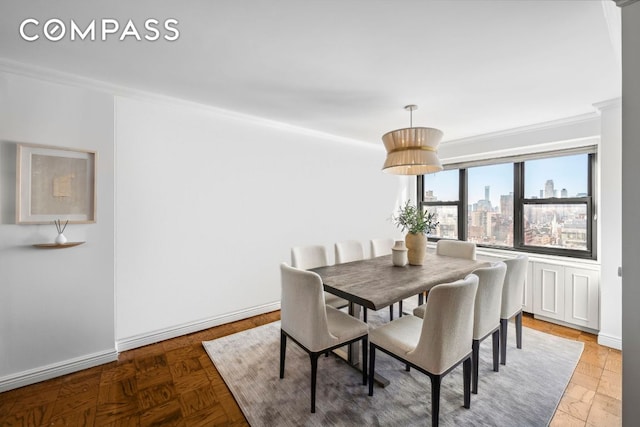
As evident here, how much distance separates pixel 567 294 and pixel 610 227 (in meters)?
0.87

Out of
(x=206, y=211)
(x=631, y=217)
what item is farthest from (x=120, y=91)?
(x=631, y=217)

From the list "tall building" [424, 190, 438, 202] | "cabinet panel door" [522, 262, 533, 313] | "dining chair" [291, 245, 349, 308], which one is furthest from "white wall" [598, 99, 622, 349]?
"dining chair" [291, 245, 349, 308]

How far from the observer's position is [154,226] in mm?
2652

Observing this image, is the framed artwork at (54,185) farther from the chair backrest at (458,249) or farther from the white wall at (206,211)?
the chair backrest at (458,249)

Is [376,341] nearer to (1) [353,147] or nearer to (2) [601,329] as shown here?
(2) [601,329]

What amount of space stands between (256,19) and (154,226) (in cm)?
208

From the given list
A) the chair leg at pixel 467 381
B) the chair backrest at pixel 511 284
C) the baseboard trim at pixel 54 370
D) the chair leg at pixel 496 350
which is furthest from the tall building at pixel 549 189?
the baseboard trim at pixel 54 370

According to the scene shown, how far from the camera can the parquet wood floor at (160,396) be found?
5.65 feet

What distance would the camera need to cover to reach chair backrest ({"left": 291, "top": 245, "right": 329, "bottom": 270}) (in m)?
2.69

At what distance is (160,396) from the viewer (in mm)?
1927

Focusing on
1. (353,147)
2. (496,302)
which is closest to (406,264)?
(496,302)

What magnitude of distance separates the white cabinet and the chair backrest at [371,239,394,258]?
1.78 meters

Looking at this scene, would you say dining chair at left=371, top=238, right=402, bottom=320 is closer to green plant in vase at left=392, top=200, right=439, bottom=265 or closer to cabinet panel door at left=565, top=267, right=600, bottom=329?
green plant in vase at left=392, top=200, right=439, bottom=265

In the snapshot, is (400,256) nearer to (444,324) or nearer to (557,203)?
(444,324)
